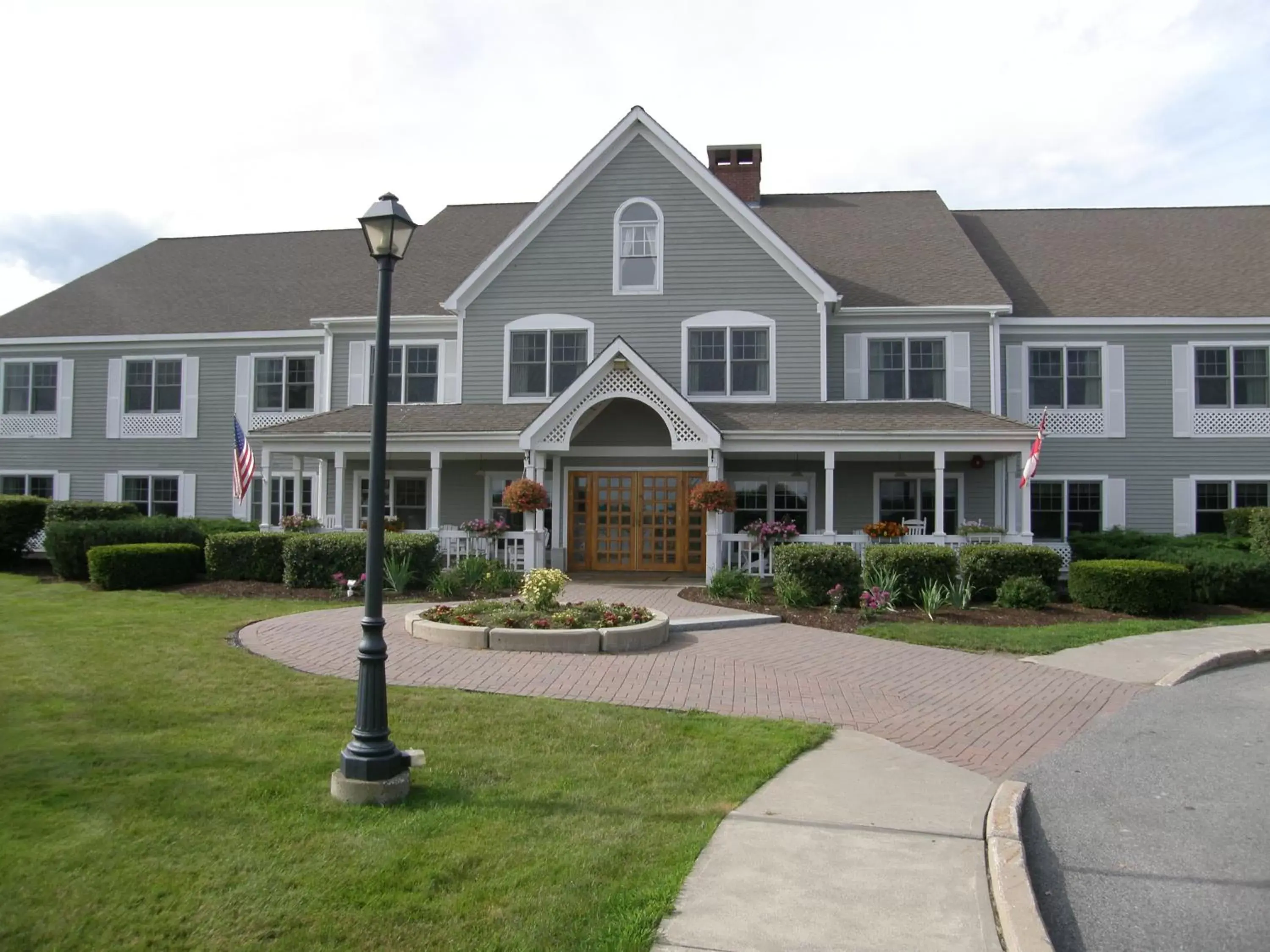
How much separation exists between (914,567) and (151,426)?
785 inches

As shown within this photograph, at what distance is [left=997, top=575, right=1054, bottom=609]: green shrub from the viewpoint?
15.5m

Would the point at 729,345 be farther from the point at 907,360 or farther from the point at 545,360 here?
the point at 545,360

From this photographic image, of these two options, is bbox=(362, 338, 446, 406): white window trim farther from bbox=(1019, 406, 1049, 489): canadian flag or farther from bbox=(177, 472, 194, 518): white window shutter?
bbox=(1019, 406, 1049, 489): canadian flag

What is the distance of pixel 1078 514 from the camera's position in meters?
21.8

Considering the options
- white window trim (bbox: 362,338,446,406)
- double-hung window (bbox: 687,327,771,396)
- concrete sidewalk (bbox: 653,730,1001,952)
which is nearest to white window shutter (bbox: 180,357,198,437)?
white window trim (bbox: 362,338,446,406)

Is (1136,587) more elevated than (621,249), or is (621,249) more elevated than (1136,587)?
(621,249)

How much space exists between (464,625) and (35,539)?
625 inches

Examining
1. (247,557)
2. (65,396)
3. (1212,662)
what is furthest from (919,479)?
(65,396)

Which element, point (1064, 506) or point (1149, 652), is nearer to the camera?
point (1149, 652)

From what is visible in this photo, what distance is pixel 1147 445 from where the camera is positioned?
2169 centimetres

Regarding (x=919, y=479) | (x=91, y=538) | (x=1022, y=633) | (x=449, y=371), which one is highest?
(x=449, y=371)

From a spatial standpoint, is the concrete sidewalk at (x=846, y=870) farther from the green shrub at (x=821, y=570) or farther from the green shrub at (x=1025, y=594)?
the green shrub at (x=1025, y=594)

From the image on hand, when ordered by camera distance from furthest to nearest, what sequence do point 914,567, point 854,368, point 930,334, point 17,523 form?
point 854,368, point 930,334, point 17,523, point 914,567

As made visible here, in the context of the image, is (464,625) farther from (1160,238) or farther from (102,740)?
(1160,238)
